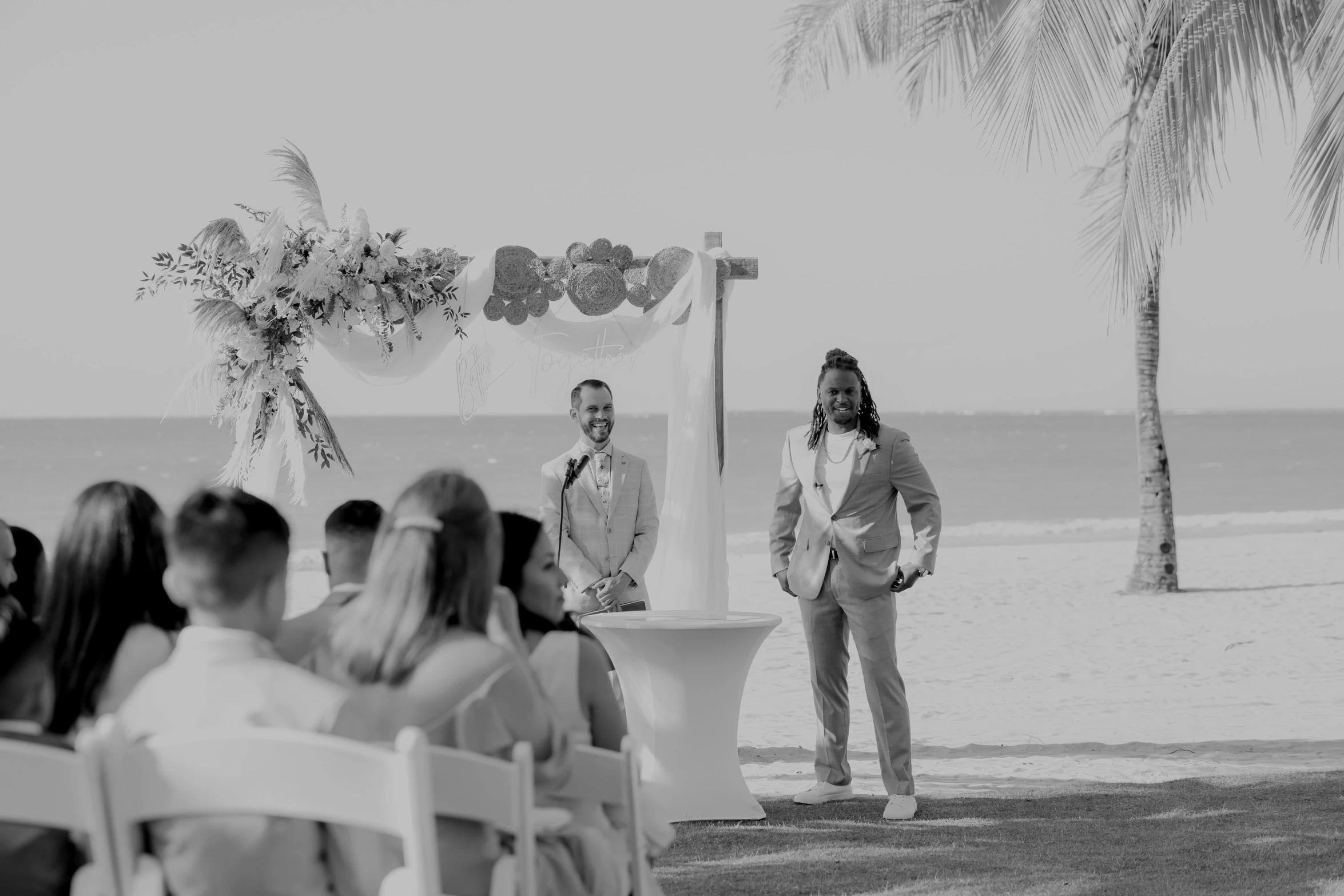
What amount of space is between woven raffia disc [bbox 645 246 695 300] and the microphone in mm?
1212

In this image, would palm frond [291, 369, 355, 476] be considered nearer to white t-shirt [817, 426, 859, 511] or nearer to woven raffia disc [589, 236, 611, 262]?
woven raffia disc [589, 236, 611, 262]

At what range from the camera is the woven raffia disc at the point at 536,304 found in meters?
6.78

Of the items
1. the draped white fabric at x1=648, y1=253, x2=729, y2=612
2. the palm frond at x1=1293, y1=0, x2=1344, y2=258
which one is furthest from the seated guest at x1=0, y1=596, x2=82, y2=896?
the palm frond at x1=1293, y1=0, x2=1344, y2=258

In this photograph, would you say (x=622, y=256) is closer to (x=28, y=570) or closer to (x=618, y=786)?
(x=28, y=570)

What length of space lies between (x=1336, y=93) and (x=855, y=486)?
252 centimetres

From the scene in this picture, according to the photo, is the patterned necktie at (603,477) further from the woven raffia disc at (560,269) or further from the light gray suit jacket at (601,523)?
the woven raffia disc at (560,269)

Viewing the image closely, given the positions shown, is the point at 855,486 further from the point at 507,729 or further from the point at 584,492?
the point at 507,729

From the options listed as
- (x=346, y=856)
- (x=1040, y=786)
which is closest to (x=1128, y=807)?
(x=1040, y=786)

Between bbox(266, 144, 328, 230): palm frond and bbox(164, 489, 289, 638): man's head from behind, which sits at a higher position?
bbox(266, 144, 328, 230): palm frond

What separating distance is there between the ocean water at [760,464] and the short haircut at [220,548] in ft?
58.5

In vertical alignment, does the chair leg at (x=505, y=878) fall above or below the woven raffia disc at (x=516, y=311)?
below

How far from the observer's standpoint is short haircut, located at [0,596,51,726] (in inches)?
98.9

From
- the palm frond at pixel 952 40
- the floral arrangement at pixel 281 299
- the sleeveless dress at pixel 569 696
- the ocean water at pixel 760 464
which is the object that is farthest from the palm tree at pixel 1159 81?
the ocean water at pixel 760 464

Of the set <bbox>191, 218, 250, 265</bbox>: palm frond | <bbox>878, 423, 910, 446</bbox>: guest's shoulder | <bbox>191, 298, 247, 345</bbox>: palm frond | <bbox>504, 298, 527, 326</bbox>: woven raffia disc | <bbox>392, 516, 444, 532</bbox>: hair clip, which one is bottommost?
<bbox>392, 516, 444, 532</bbox>: hair clip
